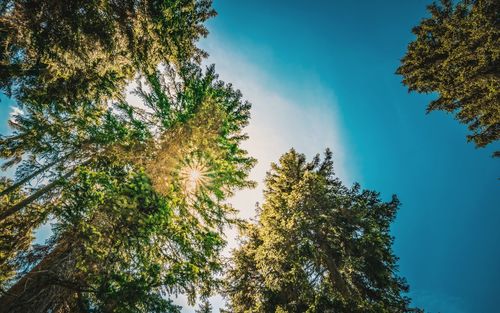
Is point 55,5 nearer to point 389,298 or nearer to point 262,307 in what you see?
point 262,307

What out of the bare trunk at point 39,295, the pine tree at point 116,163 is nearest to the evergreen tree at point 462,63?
the pine tree at point 116,163

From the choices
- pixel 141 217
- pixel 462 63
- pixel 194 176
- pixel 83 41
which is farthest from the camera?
pixel 462 63

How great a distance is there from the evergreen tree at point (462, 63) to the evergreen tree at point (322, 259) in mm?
5385

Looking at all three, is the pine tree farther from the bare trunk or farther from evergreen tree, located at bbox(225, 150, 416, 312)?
evergreen tree, located at bbox(225, 150, 416, 312)

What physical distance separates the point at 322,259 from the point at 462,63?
9965mm

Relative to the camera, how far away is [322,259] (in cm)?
1021

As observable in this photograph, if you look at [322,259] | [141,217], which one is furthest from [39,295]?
[322,259]

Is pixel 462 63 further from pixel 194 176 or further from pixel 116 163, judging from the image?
pixel 116 163

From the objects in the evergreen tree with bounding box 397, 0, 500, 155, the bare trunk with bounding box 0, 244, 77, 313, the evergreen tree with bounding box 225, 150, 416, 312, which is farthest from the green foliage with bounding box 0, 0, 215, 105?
the evergreen tree with bounding box 397, 0, 500, 155

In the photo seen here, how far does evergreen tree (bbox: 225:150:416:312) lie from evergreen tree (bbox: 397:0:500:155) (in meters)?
5.38

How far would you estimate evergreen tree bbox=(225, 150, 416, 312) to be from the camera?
888 cm

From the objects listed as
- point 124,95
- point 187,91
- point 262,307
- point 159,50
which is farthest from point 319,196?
point 124,95

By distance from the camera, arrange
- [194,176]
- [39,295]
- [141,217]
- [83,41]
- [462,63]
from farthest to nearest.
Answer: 1. [462,63]
2. [194,176]
3. [83,41]
4. [141,217]
5. [39,295]

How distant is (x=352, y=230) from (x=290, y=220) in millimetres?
2909
